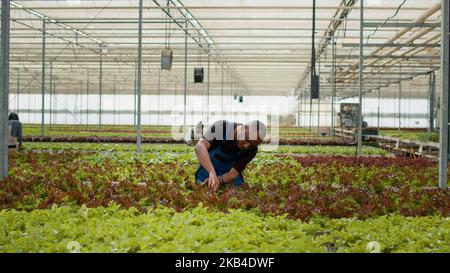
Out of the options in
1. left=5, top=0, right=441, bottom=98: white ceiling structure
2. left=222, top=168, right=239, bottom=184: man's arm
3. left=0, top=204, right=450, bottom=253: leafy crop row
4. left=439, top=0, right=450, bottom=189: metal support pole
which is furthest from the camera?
left=5, top=0, right=441, bottom=98: white ceiling structure

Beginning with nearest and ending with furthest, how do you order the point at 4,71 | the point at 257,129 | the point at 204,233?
the point at 204,233, the point at 257,129, the point at 4,71

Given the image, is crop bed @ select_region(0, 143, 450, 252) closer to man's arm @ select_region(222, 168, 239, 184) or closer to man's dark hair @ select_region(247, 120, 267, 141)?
man's arm @ select_region(222, 168, 239, 184)

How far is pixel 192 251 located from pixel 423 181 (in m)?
5.58

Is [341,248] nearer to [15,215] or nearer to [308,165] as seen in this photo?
[15,215]

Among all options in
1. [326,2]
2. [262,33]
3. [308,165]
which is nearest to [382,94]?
[262,33]

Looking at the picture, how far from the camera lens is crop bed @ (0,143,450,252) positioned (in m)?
3.79

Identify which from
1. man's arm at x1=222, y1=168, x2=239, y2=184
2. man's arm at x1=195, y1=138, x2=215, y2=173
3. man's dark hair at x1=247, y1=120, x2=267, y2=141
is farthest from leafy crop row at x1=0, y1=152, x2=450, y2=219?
man's dark hair at x1=247, y1=120, x2=267, y2=141

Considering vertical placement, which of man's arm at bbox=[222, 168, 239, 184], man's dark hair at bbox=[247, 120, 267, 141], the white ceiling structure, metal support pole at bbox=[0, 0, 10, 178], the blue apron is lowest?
man's arm at bbox=[222, 168, 239, 184]

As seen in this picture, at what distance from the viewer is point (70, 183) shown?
23.4ft

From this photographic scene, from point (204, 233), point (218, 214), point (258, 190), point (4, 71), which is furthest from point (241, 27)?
point (204, 233)

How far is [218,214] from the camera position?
15.7 feet

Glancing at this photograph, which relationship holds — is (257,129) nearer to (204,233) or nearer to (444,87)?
(204,233)

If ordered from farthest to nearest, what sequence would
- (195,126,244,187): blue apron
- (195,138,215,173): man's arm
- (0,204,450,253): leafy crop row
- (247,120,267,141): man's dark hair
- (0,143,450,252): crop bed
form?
(195,126,244,187): blue apron → (195,138,215,173): man's arm → (247,120,267,141): man's dark hair → (0,143,450,252): crop bed → (0,204,450,253): leafy crop row

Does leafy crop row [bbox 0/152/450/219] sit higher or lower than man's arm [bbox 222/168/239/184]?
lower
